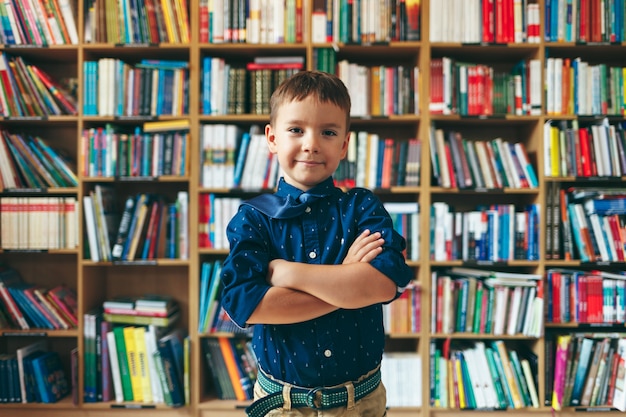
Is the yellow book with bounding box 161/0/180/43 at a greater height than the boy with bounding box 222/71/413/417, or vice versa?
the yellow book with bounding box 161/0/180/43

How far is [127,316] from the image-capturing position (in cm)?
268

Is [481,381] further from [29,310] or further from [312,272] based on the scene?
[29,310]

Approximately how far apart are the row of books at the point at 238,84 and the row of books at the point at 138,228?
0.51 metres

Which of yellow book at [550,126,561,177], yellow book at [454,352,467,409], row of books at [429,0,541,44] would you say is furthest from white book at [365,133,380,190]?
yellow book at [454,352,467,409]

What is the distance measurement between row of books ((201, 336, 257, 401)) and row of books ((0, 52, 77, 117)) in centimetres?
148

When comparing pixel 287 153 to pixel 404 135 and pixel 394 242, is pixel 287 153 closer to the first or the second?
pixel 394 242

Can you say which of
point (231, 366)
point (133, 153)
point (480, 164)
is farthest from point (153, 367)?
point (480, 164)

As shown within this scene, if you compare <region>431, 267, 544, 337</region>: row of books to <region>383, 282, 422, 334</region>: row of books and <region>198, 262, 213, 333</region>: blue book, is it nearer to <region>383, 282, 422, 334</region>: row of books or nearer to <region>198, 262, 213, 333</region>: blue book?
<region>383, 282, 422, 334</region>: row of books

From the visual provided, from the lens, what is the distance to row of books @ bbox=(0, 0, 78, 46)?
2.63 m

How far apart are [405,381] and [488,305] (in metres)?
0.58

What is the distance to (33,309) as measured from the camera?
105 inches

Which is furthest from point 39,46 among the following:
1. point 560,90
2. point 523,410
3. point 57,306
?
point 523,410

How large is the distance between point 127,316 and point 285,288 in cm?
194

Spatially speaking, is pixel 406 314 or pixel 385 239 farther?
pixel 406 314
